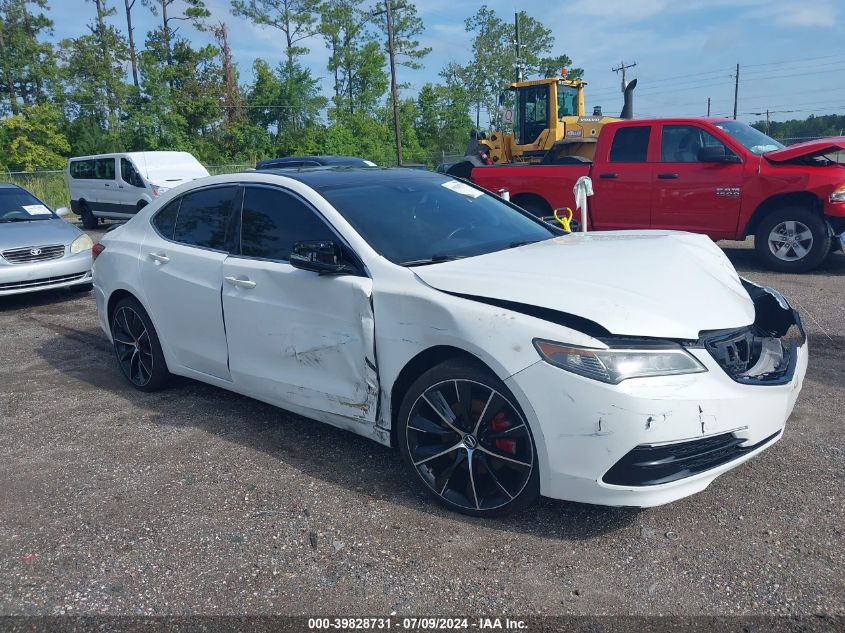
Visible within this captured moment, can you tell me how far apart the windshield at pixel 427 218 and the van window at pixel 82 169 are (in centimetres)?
1658

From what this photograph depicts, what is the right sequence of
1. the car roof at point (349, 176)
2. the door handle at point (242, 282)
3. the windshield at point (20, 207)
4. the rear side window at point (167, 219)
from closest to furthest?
the door handle at point (242, 282) → the car roof at point (349, 176) → the rear side window at point (167, 219) → the windshield at point (20, 207)

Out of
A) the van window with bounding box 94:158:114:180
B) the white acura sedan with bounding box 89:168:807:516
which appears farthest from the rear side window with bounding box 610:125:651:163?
the van window with bounding box 94:158:114:180

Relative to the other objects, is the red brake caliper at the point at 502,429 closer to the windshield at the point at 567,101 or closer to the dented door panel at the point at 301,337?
the dented door panel at the point at 301,337

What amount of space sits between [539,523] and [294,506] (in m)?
1.14

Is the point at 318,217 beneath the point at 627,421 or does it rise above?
above

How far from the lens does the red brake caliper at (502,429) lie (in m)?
2.90

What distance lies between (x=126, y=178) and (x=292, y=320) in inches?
604

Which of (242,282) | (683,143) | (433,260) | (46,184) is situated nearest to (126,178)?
(46,184)

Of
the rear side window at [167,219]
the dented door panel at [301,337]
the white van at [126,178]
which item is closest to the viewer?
the dented door panel at [301,337]

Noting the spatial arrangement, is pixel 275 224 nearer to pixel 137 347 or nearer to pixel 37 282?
pixel 137 347

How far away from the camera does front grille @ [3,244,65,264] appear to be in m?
8.25

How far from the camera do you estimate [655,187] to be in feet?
29.8

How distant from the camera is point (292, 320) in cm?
368

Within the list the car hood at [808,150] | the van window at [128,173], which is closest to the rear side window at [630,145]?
the car hood at [808,150]
